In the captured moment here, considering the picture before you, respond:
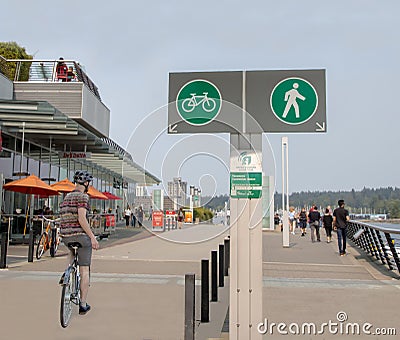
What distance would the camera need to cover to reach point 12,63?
1095 inches

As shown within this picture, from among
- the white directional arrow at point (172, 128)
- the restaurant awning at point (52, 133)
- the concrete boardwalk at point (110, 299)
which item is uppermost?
the restaurant awning at point (52, 133)

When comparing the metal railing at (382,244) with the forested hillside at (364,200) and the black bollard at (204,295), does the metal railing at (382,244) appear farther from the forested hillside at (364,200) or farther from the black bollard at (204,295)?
the forested hillside at (364,200)

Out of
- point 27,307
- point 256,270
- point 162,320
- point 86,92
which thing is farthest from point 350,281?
point 86,92

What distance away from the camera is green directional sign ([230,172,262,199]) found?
505cm

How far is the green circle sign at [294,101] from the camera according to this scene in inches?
193

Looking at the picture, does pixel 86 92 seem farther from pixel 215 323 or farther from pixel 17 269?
pixel 215 323

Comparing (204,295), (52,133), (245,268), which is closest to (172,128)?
(245,268)

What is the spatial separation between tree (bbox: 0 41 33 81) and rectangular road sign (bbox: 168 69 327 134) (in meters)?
22.2

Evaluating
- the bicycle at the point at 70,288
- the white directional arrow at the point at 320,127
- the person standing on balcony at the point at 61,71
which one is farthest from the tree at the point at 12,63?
the white directional arrow at the point at 320,127

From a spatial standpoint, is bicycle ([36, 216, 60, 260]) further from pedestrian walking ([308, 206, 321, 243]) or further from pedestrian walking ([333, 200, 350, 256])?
pedestrian walking ([308, 206, 321, 243])

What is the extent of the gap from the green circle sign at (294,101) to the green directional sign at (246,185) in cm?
68

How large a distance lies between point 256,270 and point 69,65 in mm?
23816

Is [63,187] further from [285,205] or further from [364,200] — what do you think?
[364,200]

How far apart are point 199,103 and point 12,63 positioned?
84.4ft
